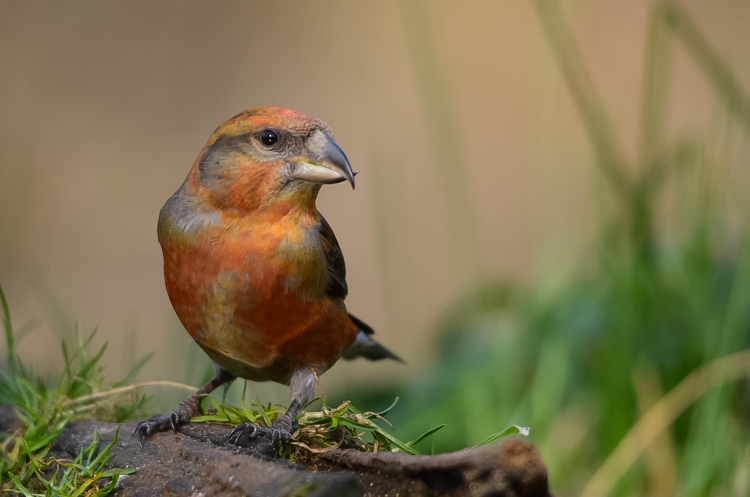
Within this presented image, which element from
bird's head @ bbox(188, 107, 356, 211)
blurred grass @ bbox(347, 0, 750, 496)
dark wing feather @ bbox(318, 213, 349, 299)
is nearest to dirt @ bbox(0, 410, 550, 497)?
dark wing feather @ bbox(318, 213, 349, 299)

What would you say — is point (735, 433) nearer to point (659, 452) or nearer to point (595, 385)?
point (659, 452)

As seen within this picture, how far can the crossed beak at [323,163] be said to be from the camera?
1.35 metres

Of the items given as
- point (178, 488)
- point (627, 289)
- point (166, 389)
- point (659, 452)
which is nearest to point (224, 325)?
point (178, 488)

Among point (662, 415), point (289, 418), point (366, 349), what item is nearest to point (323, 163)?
point (289, 418)

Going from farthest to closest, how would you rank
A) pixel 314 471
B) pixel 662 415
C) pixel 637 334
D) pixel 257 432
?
pixel 637 334
pixel 662 415
pixel 257 432
pixel 314 471

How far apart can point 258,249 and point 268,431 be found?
349 mm

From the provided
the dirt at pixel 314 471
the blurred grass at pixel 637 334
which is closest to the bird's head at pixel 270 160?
the dirt at pixel 314 471

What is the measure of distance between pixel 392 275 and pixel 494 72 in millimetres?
1774

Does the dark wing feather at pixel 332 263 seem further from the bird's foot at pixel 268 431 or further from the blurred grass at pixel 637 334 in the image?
the blurred grass at pixel 637 334

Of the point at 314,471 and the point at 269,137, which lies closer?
the point at 314,471

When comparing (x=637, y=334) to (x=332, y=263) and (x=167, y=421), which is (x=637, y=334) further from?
(x=167, y=421)

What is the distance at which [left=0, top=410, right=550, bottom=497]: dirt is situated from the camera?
3.54 feet

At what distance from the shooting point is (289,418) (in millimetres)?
1362

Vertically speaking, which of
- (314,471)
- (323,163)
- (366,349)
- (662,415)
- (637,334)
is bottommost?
(662,415)
